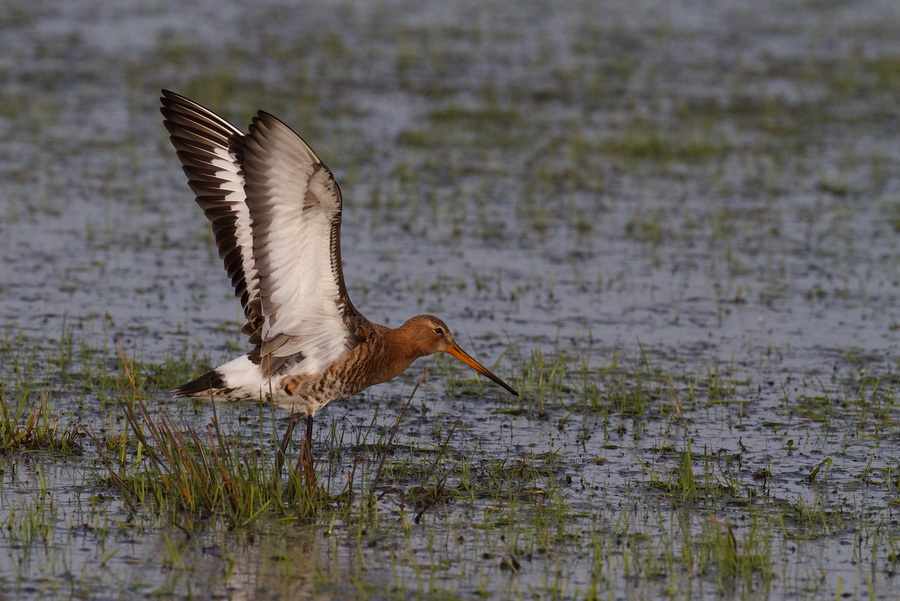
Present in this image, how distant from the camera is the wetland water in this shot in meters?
5.57

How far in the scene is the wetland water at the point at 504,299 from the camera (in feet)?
18.3

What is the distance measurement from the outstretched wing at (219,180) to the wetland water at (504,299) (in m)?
0.77

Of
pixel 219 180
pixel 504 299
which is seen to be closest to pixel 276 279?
pixel 219 180

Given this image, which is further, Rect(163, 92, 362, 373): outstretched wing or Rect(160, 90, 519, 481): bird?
Rect(160, 90, 519, 481): bird

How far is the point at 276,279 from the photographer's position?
→ 6387 millimetres

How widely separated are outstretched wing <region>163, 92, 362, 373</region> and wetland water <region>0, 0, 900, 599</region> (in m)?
0.48

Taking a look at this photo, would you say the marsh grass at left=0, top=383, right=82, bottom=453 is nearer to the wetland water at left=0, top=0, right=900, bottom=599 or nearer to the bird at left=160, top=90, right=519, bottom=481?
the wetland water at left=0, top=0, right=900, bottom=599

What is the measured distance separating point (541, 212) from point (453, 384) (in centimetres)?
410

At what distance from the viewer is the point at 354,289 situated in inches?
391

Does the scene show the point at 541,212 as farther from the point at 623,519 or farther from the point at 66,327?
the point at 623,519

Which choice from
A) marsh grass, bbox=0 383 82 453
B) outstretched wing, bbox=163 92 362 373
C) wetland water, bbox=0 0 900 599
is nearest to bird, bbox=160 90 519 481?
outstretched wing, bbox=163 92 362 373

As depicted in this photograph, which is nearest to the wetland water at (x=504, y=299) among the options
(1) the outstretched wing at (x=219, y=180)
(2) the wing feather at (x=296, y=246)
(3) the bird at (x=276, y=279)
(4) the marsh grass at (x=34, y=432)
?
(4) the marsh grass at (x=34, y=432)

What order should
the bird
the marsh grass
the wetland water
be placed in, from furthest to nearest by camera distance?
the marsh grass → the bird → the wetland water

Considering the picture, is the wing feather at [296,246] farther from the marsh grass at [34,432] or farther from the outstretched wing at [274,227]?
the marsh grass at [34,432]
